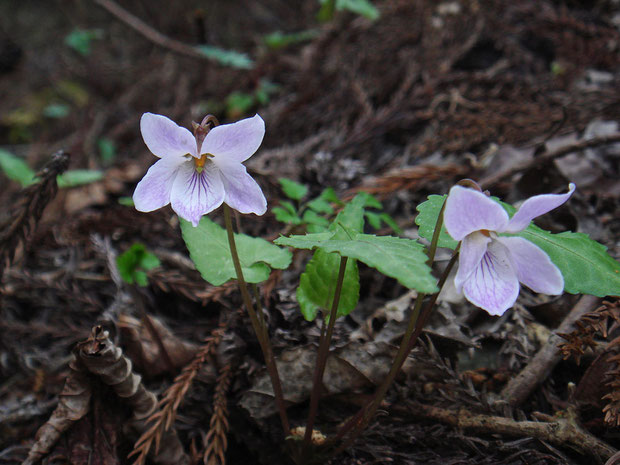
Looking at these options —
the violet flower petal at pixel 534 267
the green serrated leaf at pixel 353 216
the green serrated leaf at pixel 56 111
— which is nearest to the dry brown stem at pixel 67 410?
the green serrated leaf at pixel 353 216

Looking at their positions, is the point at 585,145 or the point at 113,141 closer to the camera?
the point at 585,145

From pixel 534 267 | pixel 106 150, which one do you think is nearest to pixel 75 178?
pixel 106 150

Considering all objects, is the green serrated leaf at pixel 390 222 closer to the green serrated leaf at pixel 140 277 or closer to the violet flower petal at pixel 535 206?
the violet flower petal at pixel 535 206

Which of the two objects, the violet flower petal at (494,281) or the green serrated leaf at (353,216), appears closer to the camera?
A: the violet flower petal at (494,281)

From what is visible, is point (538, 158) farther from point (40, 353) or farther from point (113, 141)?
point (113, 141)

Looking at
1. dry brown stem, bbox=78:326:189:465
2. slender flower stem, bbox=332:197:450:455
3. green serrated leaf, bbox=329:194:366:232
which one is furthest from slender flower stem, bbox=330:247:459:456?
dry brown stem, bbox=78:326:189:465

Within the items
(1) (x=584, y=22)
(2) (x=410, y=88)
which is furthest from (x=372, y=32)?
(1) (x=584, y=22)
